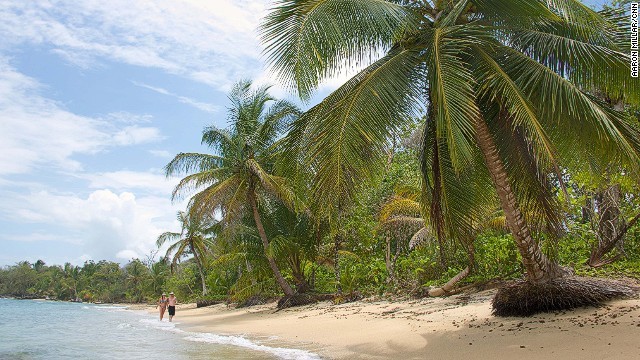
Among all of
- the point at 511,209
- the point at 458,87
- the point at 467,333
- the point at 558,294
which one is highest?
the point at 458,87

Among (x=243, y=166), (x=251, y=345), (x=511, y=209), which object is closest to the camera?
(x=511, y=209)

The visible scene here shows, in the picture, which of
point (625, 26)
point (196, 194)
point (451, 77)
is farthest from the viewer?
point (196, 194)

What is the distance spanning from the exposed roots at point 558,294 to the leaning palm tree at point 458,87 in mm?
43

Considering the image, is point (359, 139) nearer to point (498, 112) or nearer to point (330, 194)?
point (330, 194)

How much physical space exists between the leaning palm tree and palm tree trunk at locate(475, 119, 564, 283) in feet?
0.05

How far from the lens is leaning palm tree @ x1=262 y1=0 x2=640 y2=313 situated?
6.38m

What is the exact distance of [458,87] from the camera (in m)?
6.25

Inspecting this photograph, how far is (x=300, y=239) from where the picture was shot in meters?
20.2

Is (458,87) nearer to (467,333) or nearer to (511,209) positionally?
(511,209)

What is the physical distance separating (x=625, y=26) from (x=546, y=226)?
3.47 metres

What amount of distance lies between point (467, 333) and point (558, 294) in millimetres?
1540

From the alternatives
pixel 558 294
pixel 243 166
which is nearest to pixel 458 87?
pixel 558 294

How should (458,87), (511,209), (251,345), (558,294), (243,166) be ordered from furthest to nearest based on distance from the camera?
(243,166) → (251,345) → (511,209) → (558,294) → (458,87)

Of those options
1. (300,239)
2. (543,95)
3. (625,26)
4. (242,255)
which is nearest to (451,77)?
(543,95)
